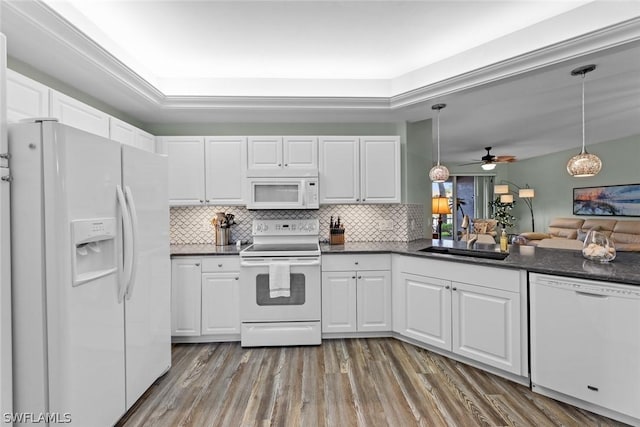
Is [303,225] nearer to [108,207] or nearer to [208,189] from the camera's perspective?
[208,189]

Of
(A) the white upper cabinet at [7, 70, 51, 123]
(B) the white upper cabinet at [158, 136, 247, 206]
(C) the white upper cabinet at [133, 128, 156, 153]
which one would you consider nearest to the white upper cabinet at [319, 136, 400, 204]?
(B) the white upper cabinet at [158, 136, 247, 206]

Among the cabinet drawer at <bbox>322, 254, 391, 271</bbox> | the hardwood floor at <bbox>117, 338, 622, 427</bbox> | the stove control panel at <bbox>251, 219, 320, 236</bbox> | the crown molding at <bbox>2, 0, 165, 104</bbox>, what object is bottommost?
the hardwood floor at <bbox>117, 338, 622, 427</bbox>

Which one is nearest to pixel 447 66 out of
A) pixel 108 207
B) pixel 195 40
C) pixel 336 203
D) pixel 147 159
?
pixel 336 203

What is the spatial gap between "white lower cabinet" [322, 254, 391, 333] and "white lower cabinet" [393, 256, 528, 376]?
0.13 m

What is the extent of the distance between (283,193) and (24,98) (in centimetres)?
208

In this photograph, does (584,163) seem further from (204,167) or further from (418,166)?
(204,167)

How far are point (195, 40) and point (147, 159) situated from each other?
45.0 inches

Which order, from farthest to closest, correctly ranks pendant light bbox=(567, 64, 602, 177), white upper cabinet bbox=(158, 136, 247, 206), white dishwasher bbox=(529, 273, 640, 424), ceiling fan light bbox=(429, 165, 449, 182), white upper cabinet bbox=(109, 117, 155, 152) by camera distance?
white upper cabinet bbox=(158, 136, 247, 206) < ceiling fan light bbox=(429, 165, 449, 182) < white upper cabinet bbox=(109, 117, 155, 152) < pendant light bbox=(567, 64, 602, 177) < white dishwasher bbox=(529, 273, 640, 424)

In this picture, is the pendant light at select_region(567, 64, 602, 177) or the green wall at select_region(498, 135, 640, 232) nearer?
the pendant light at select_region(567, 64, 602, 177)

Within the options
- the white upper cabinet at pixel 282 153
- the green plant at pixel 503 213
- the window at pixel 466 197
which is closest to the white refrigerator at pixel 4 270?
the white upper cabinet at pixel 282 153

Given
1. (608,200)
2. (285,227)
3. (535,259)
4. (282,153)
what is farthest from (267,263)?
(608,200)

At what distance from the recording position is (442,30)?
8.03 feet

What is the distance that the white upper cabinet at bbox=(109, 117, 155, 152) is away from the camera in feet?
8.70

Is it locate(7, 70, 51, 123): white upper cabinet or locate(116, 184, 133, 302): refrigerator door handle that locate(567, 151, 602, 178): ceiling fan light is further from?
locate(7, 70, 51, 123): white upper cabinet
